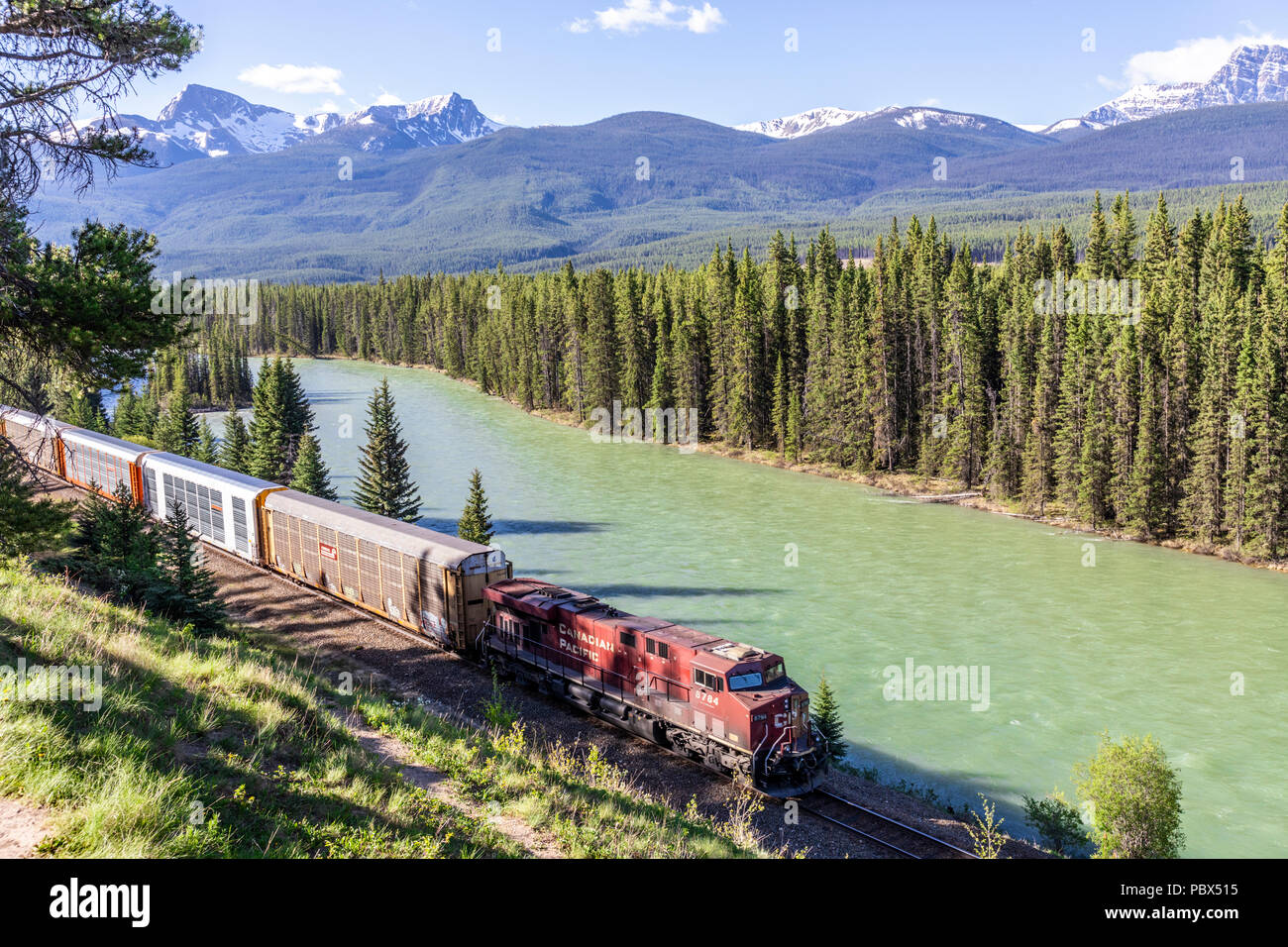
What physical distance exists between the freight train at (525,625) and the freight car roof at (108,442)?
2.22 meters

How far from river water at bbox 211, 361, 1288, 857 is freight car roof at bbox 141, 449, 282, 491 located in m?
15.7

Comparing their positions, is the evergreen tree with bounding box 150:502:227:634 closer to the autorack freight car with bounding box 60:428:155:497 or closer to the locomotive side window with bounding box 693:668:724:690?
the locomotive side window with bounding box 693:668:724:690

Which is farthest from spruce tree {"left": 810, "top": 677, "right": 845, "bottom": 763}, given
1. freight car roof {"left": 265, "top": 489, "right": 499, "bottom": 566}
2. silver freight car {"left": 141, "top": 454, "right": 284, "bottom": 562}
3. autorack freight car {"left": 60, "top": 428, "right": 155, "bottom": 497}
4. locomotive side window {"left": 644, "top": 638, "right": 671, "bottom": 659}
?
autorack freight car {"left": 60, "top": 428, "right": 155, "bottom": 497}

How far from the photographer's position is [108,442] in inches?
2060

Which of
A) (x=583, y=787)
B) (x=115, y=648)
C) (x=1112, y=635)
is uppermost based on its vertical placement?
(x=115, y=648)

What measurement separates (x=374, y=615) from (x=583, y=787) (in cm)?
2064

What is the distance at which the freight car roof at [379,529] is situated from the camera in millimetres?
31700

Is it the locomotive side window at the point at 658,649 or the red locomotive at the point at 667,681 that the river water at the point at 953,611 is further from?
the locomotive side window at the point at 658,649

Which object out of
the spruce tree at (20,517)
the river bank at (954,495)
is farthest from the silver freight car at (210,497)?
the river bank at (954,495)

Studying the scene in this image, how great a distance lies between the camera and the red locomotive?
22.9 meters

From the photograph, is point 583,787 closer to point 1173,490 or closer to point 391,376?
point 1173,490

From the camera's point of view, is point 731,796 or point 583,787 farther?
point 731,796
